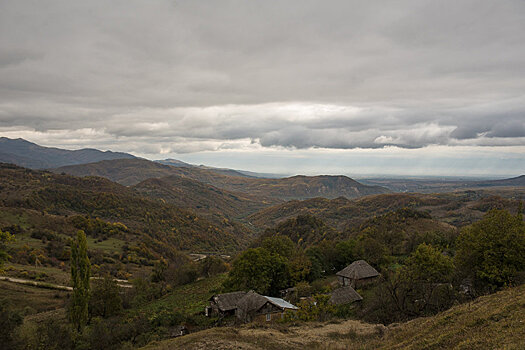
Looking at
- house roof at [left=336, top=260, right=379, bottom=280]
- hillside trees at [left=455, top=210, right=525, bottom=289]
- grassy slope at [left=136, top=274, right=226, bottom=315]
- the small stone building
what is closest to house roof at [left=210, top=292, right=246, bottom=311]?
the small stone building

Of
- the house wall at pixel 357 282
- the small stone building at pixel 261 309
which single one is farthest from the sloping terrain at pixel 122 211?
the small stone building at pixel 261 309

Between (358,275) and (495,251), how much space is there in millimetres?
19869

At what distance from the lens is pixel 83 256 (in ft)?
104

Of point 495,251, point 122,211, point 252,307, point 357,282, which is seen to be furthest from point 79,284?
point 122,211

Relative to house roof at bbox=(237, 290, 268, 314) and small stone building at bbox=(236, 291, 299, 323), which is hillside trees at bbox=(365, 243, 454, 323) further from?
house roof at bbox=(237, 290, 268, 314)

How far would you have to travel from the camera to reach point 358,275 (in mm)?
44469

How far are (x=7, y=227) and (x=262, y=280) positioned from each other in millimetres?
87152

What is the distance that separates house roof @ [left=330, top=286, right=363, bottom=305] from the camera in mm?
35594

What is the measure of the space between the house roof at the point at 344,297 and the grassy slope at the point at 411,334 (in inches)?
350

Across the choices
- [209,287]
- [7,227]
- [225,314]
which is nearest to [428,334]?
[225,314]

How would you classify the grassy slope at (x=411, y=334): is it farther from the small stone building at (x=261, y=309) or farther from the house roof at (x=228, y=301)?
the house roof at (x=228, y=301)

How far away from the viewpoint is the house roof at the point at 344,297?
3559cm

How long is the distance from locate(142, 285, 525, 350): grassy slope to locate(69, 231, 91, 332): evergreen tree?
15323mm

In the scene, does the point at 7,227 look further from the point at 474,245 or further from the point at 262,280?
the point at 474,245
